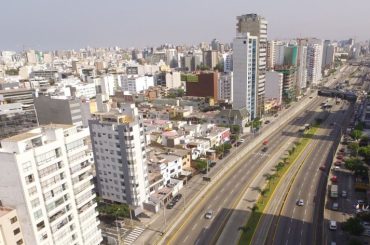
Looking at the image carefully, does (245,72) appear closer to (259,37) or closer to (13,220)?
(259,37)

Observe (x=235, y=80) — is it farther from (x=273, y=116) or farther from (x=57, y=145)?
(x=57, y=145)

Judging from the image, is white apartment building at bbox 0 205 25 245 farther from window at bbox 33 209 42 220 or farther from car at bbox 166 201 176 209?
car at bbox 166 201 176 209

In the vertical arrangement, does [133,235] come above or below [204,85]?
below

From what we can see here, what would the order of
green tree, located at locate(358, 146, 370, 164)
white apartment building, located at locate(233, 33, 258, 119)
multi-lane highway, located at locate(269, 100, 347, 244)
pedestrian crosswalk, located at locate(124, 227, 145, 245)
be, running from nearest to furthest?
1. multi-lane highway, located at locate(269, 100, 347, 244)
2. pedestrian crosswalk, located at locate(124, 227, 145, 245)
3. green tree, located at locate(358, 146, 370, 164)
4. white apartment building, located at locate(233, 33, 258, 119)

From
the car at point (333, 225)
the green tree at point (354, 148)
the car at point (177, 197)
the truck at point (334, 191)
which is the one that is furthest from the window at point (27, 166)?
the green tree at point (354, 148)

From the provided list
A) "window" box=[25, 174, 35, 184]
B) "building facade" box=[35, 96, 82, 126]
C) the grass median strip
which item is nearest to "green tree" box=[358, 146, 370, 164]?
the grass median strip

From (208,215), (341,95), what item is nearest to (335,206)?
(208,215)
